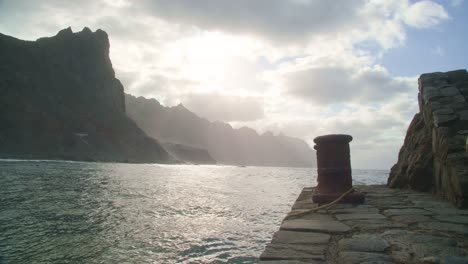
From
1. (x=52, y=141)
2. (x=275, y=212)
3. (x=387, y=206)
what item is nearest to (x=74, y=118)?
(x=52, y=141)

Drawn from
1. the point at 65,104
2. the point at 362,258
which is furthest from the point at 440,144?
the point at 65,104

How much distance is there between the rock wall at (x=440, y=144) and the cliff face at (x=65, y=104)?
8187 centimetres

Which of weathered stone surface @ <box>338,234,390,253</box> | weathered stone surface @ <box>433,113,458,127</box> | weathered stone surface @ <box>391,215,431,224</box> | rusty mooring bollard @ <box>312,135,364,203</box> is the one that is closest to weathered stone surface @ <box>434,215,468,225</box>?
weathered stone surface @ <box>391,215,431,224</box>

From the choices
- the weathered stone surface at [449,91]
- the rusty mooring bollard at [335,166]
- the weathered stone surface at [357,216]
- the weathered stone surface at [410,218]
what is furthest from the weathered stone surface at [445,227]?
the weathered stone surface at [449,91]

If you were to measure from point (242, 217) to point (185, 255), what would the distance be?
446 centimetres

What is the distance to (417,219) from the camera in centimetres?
391

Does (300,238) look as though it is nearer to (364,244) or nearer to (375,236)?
(364,244)

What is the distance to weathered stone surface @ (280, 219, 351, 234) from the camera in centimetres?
364

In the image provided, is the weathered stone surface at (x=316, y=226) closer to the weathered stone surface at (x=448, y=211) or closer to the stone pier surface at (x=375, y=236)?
the stone pier surface at (x=375, y=236)

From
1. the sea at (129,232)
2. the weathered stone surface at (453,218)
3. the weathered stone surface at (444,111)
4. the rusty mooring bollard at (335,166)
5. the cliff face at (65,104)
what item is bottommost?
the sea at (129,232)

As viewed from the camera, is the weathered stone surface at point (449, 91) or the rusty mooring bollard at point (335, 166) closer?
the rusty mooring bollard at point (335, 166)

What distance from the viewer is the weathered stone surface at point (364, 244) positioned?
288cm

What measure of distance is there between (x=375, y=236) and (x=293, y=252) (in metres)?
0.97

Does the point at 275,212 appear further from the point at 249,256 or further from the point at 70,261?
A: the point at 70,261
